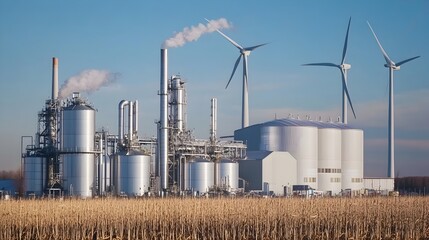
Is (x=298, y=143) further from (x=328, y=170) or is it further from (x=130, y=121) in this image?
(x=130, y=121)


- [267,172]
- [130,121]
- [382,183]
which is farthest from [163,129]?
[382,183]

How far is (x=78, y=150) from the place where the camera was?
241ft

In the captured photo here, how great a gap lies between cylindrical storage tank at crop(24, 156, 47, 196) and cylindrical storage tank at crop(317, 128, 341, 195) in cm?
4260

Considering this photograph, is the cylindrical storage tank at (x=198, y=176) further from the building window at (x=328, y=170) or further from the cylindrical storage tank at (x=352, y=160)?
the cylindrical storage tank at (x=352, y=160)

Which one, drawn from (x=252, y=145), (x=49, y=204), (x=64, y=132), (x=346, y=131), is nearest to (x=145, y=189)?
(x=64, y=132)

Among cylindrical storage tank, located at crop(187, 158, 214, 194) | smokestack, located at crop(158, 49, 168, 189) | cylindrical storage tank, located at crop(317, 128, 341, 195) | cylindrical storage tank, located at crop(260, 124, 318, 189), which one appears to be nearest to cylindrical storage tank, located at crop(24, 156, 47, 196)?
smokestack, located at crop(158, 49, 168, 189)

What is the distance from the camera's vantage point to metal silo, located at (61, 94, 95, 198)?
73.3 meters

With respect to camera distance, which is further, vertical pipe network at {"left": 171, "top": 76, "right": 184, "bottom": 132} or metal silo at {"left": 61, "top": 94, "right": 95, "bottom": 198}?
vertical pipe network at {"left": 171, "top": 76, "right": 184, "bottom": 132}

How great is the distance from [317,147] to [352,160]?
A: 786cm

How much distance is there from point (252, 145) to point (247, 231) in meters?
64.3

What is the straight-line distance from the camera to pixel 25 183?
76.3 metres

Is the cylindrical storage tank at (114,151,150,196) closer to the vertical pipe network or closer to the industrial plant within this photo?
the industrial plant

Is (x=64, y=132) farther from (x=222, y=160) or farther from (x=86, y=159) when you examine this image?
(x=222, y=160)

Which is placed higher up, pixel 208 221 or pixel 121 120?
pixel 121 120
